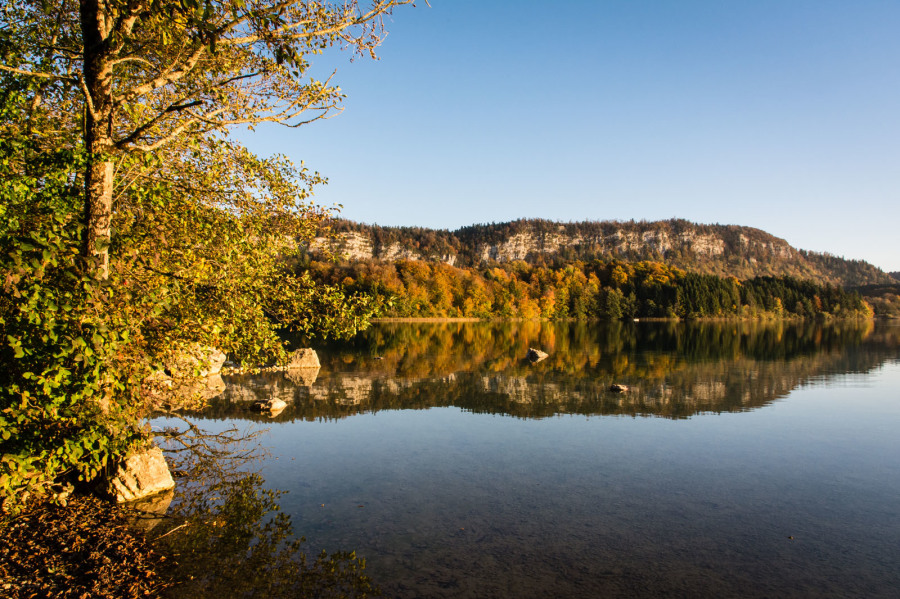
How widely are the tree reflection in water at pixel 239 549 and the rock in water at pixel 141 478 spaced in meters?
0.53

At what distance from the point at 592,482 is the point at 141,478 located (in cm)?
1084

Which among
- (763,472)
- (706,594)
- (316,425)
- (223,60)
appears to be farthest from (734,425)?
(223,60)

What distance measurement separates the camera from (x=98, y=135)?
29.5 feet

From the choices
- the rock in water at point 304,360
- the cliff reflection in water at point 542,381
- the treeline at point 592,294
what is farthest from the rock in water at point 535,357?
the treeline at point 592,294

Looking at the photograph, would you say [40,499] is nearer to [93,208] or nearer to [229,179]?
[93,208]

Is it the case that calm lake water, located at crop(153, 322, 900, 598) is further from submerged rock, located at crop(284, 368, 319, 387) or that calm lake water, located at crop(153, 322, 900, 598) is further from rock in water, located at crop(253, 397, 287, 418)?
rock in water, located at crop(253, 397, 287, 418)

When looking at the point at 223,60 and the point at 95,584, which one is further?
the point at 223,60

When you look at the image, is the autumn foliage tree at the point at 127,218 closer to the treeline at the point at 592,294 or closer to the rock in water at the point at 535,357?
the rock in water at the point at 535,357

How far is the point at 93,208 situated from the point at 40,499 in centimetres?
588

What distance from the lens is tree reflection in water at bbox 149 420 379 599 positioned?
8539mm

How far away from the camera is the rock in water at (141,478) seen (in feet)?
37.9

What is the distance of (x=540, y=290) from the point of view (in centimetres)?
16250

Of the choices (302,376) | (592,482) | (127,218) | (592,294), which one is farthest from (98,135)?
(592,294)

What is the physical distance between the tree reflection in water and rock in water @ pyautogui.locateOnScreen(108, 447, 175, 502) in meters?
0.53
